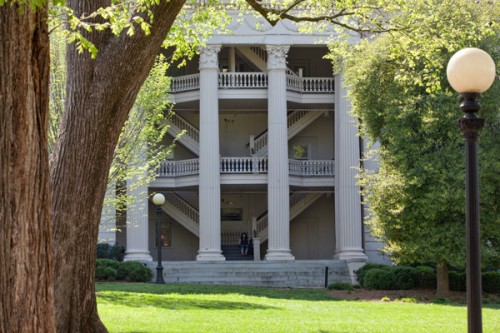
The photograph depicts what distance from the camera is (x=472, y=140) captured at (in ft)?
26.3

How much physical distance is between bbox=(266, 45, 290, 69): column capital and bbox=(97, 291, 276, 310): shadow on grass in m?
17.4

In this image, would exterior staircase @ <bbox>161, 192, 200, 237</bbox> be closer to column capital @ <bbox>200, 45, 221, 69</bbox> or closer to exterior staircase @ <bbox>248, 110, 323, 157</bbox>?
exterior staircase @ <bbox>248, 110, 323, 157</bbox>

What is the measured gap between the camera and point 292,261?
3650 cm

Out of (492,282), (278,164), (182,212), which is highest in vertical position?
(278,164)

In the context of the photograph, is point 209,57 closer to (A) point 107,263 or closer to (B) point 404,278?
(A) point 107,263

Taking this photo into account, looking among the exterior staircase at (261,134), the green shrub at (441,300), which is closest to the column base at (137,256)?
the exterior staircase at (261,134)

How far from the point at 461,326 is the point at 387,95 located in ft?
40.9

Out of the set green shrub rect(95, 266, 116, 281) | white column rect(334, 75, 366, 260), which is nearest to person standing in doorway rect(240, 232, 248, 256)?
white column rect(334, 75, 366, 260)

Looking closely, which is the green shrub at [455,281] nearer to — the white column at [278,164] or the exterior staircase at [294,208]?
the white column at [278,164]

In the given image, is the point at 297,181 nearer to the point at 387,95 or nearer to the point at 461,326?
the point at 387,95

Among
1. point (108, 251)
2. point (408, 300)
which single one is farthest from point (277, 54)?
point (408, 300)

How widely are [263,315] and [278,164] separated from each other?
19608 mm

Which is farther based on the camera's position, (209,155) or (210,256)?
(209,155)

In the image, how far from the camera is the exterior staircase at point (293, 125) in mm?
40594
